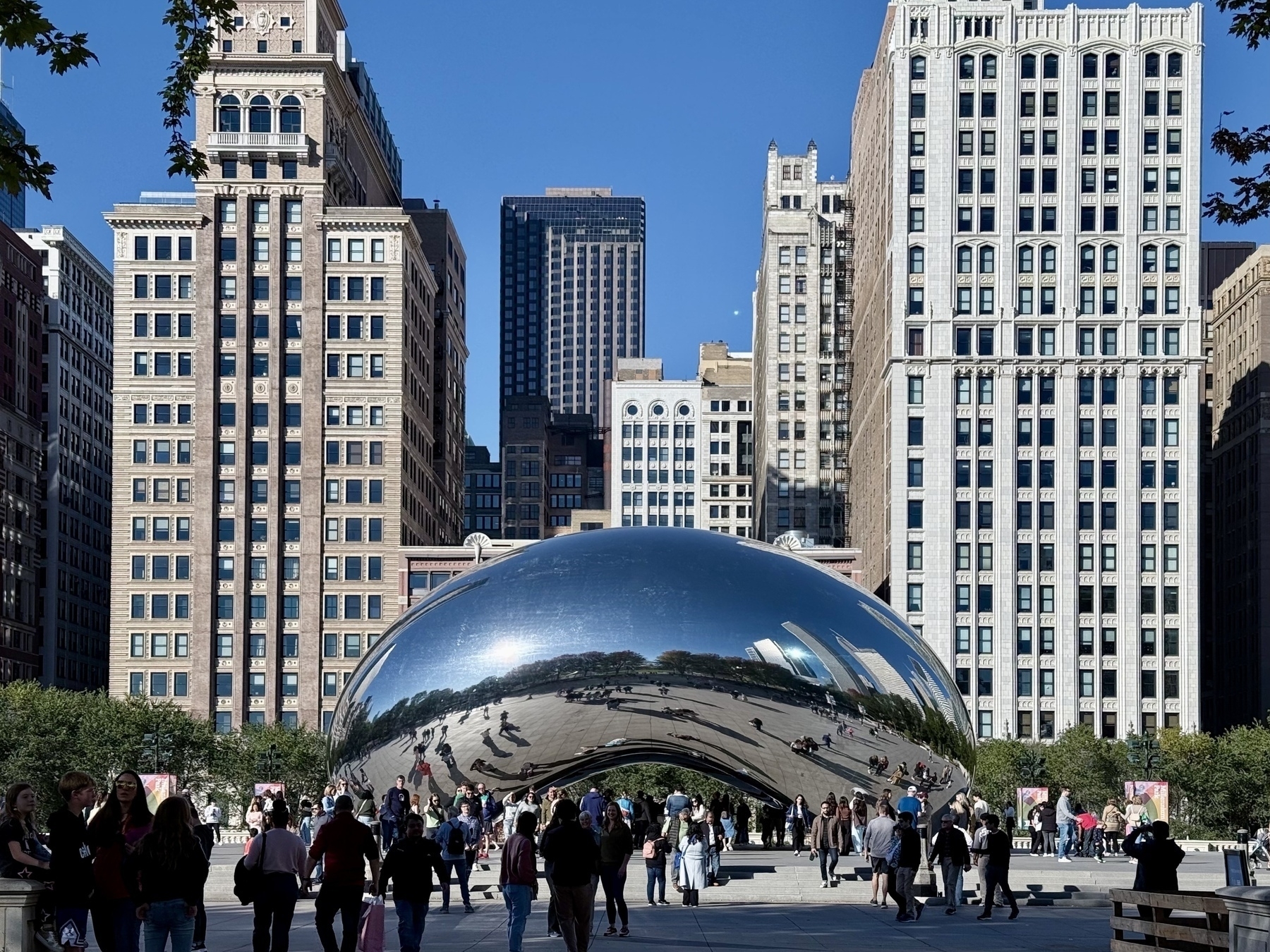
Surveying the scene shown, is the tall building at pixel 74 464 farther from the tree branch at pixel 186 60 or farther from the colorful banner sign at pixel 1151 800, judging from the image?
the tree branch at pixel 186 60

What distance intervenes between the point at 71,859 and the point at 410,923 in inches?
193

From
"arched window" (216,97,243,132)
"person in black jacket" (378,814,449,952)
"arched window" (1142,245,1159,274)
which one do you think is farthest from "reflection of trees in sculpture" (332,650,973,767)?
"arched window" (216,97,243,132)

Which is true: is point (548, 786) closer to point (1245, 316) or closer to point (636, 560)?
point (636, 560)

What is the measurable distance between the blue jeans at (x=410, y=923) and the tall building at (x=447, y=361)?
10707 centimetres

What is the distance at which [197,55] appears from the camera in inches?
659

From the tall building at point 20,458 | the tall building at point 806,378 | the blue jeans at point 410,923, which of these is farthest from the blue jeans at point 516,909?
the tall building at point 806,378

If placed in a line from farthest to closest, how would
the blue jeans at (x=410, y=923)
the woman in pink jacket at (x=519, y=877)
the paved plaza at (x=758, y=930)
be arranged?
1. the paved plaza at (x=758, y=930)
2. the woman in pink jacket at (x=519, y=877)
3. the blue jeans at (x=410, y=923)

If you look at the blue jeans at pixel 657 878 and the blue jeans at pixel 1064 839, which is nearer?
the blue jeans at pixel 657 878

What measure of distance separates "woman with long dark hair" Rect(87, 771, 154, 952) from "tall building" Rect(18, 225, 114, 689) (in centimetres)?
10927

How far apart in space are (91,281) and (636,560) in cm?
11374

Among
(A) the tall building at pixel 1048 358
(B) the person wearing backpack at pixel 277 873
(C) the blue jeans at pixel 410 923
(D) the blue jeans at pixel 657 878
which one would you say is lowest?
(D) the blue jeans at pixel 657 878

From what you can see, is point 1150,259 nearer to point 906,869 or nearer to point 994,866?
point 994,866

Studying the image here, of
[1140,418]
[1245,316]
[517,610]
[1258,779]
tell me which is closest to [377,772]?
[517,610]

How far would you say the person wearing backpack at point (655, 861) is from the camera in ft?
90.6
